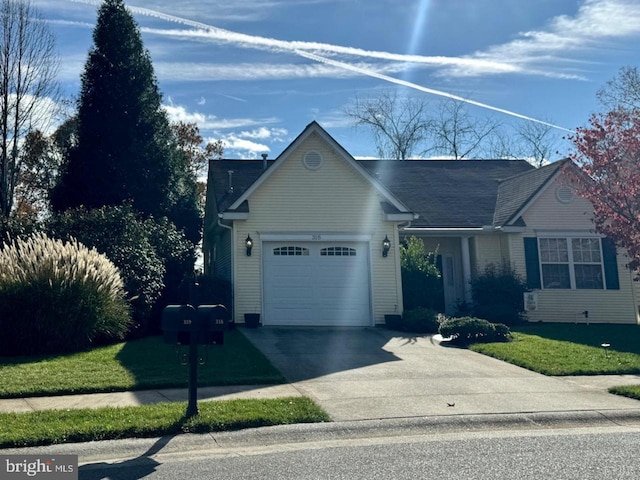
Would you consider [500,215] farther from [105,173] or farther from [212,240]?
[105,173]

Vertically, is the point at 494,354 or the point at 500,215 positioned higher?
the point at 500,215

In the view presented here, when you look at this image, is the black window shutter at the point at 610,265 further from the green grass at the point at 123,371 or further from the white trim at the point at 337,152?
the green grass at the point at 123,371

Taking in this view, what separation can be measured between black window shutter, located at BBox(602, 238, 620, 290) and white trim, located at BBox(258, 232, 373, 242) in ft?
26.7

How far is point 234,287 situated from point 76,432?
10.2 m

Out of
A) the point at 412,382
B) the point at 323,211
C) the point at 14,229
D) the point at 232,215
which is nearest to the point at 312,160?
the point at 323,211

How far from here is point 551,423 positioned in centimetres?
719

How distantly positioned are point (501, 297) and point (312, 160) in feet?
24.2

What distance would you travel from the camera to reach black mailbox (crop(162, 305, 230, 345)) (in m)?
6.77

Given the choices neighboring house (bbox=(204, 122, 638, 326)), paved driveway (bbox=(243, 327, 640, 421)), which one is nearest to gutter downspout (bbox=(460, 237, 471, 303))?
neighboring house (bbox=(204, 122, 638, 326))

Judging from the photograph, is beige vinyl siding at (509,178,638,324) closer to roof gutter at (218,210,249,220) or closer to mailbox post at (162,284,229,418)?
roof gutter at (218,210,249,220)

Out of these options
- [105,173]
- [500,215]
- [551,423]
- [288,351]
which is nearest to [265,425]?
[551,423]

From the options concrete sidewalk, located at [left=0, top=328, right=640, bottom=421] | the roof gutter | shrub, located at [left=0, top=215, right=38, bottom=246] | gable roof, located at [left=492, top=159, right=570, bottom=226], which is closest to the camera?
concrete sidewalk, located at [left=0, top=328, right=640, bottom=421]

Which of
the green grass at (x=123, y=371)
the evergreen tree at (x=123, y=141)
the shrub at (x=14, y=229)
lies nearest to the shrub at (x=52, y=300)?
the green grass at (x=123, y=371)

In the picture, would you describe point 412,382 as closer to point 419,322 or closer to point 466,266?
point 419,322
